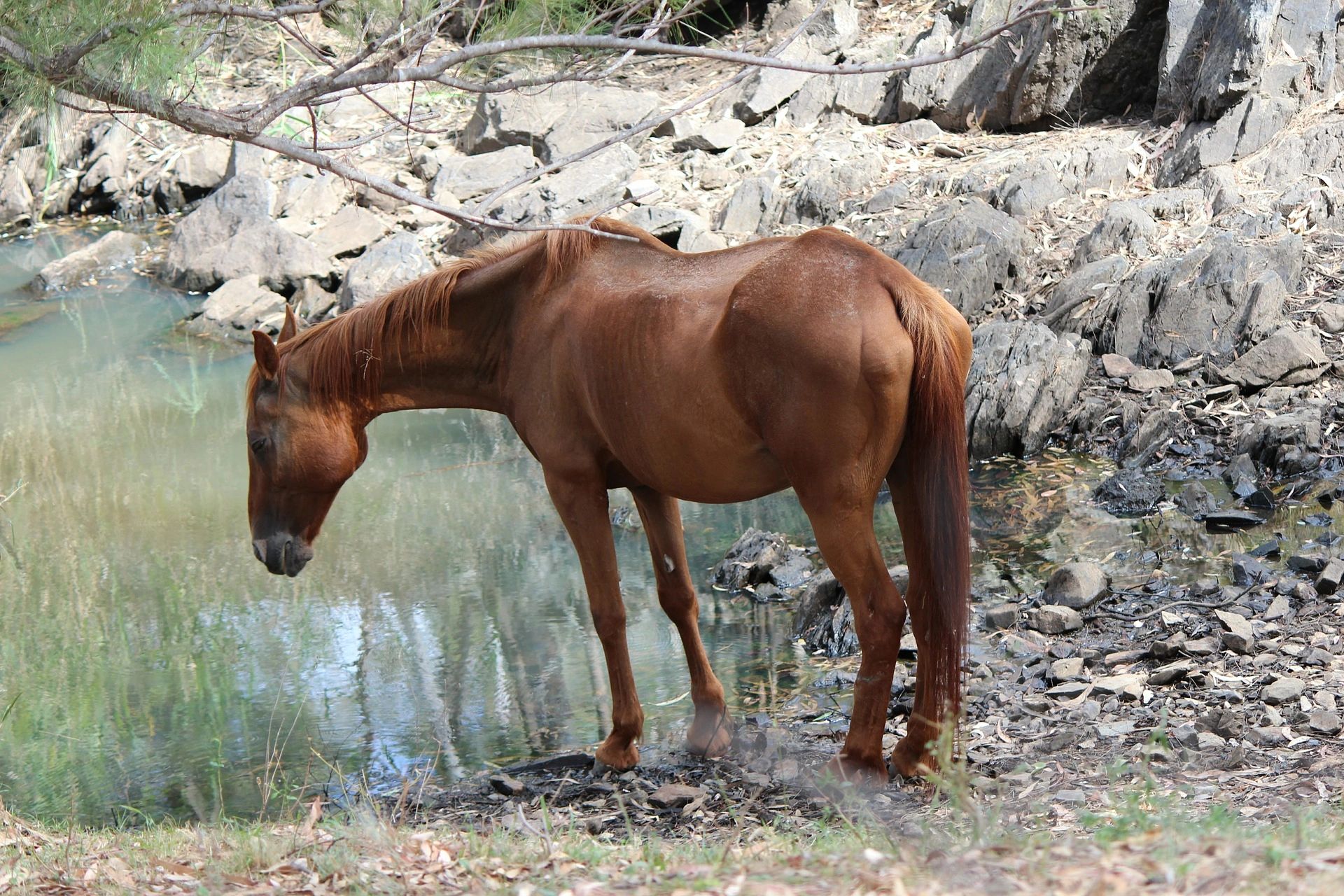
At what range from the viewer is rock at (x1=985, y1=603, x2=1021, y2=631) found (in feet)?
17.9

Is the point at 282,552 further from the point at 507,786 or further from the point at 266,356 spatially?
the point at 507,786

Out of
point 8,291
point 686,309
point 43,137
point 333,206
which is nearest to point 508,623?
point 686,309

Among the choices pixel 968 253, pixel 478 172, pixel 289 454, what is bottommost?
pixel 289 454

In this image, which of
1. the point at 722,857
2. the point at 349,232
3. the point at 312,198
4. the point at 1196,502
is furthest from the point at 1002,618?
the point at 312,198

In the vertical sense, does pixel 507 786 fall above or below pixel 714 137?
below

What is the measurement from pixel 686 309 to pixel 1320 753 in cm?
244

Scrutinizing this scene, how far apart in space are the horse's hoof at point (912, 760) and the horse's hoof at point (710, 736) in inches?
28.3

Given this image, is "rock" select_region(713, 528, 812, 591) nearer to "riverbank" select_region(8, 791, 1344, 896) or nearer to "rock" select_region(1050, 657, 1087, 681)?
"rock" select_region(1050, 657, 1087, 681)

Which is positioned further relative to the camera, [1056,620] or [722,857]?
[1056,620]

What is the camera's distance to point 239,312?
1249cm

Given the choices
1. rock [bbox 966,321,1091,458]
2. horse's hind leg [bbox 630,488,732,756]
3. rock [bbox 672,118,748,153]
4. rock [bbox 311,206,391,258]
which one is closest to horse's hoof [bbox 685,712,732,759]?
horse's hind leg [bbox 630,488,732,756]

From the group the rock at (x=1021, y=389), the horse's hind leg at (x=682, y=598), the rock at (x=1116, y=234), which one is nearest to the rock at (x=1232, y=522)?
the rock at (x=1021, y=389)

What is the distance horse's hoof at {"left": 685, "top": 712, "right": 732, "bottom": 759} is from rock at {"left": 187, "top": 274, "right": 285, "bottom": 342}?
28.1 ft

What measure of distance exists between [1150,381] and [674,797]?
17.0ft
